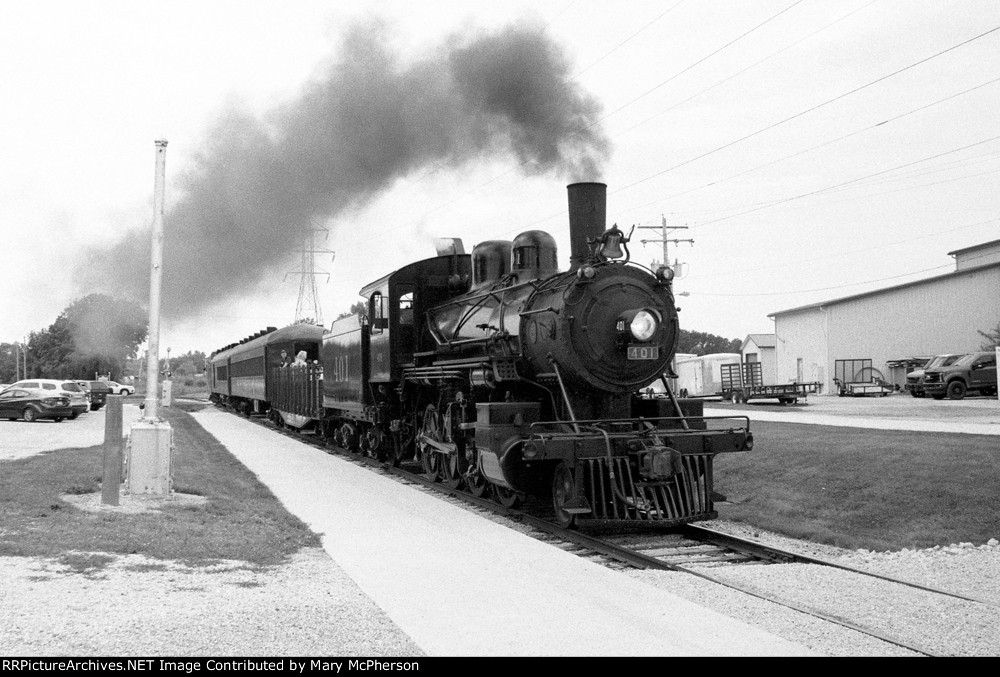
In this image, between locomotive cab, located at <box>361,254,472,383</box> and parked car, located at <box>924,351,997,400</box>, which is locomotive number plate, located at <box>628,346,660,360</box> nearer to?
locomotive cab, located at <box>361,254,472,383</box>

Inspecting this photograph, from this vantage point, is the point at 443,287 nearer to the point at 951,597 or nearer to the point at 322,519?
the point at 322,519

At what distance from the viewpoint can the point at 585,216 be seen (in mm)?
10047

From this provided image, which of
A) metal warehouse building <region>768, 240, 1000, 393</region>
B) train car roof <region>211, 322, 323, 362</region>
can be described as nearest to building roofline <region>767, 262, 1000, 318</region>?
metal warehouse building <region>768, 240, 1000, 393</region>

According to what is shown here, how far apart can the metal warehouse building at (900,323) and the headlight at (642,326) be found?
36396 mm

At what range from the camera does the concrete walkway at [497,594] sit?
5.04 meters

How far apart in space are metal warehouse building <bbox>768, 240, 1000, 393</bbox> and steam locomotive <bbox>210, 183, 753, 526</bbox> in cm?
3537

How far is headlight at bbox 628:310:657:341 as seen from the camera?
959 cm

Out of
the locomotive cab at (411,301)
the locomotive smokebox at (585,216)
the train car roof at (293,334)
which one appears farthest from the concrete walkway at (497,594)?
the train car roof at (293,334)

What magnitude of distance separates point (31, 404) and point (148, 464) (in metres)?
21.0

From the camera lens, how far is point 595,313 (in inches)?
379

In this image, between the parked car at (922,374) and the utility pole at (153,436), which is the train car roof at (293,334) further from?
the parked car at (922,374)

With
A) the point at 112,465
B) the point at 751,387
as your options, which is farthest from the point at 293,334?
the point at 751,387
